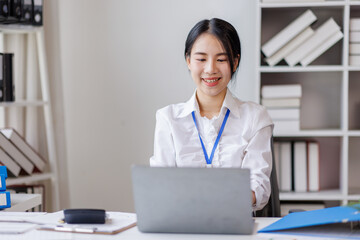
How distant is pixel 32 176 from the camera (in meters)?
2.99

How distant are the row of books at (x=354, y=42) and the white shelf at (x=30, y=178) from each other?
1806mm

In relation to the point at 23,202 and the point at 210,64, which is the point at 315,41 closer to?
the point at 210,64

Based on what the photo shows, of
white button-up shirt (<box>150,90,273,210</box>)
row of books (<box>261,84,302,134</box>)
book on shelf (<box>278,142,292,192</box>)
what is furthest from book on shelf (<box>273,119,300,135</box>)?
white button-up shirt (<box>150,90,273,210</box>)

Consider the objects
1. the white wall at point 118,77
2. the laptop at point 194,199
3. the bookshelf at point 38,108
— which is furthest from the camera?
the white wall at point 118,77

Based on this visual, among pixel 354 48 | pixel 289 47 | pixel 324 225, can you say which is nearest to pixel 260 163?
pixel 324 225

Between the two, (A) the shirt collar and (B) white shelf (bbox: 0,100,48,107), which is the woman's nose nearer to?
(A) the shirt collar

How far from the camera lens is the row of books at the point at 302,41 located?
9.56ft

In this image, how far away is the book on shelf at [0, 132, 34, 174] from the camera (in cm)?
283

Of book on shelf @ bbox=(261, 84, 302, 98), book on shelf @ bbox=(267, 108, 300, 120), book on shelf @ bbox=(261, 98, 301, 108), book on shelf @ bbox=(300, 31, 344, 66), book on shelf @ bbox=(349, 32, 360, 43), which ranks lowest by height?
book on shelf @ bbox=(267, 108, 300, 120)

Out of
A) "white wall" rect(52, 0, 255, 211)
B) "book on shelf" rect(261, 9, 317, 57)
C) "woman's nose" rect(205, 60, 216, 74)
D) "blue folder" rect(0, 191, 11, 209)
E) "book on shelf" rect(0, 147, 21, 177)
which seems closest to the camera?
"blue folder" rect(0, 191, 11, 209)

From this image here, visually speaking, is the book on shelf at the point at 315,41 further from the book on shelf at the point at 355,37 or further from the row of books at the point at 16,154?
the row of books at the point at 16,154

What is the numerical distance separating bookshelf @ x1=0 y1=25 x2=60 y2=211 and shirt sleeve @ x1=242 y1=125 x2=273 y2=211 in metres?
1.44

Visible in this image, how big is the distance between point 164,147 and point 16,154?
3.69ft

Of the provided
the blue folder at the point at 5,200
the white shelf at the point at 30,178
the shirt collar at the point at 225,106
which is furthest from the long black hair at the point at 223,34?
the white shelf at the point at 30,178
